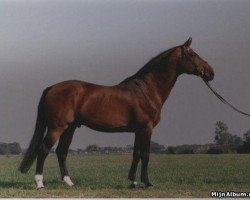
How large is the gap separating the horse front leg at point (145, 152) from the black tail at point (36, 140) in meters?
1.01

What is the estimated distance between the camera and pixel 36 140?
3.74 meters

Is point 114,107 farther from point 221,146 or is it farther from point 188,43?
point 221,146

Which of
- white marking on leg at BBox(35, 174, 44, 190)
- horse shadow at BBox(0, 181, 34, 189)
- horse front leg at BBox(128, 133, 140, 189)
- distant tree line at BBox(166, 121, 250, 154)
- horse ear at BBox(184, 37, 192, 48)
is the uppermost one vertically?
horse ear at BBox(184, 37, 192, 48)

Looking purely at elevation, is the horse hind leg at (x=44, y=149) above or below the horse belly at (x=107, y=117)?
below

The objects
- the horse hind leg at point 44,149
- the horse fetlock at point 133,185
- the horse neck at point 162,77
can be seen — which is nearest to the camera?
the horse hind leg at point 44,149

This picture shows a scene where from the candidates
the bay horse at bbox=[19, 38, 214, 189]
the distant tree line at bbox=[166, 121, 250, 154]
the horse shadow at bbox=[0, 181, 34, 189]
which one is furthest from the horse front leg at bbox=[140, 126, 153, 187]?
the horse shadow at bbox=[0, 181, 34, 189]

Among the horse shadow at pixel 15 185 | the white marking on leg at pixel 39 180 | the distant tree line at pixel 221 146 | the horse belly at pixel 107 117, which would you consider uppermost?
the horse belly at pixel 107 117

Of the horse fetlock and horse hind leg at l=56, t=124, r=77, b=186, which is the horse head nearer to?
the horse fetlock

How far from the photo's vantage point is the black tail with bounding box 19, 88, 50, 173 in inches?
147

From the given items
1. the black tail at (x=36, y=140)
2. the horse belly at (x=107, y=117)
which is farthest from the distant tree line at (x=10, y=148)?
the horse belly at (x=107, y=117)

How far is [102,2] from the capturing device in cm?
395

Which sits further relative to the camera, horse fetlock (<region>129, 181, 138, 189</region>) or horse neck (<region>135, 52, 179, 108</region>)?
horse neck (<region>135, 52, 179, 108</region>)

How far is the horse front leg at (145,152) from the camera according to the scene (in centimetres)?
366

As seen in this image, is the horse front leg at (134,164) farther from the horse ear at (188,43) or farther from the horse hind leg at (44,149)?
the horse ear at (188,43)
